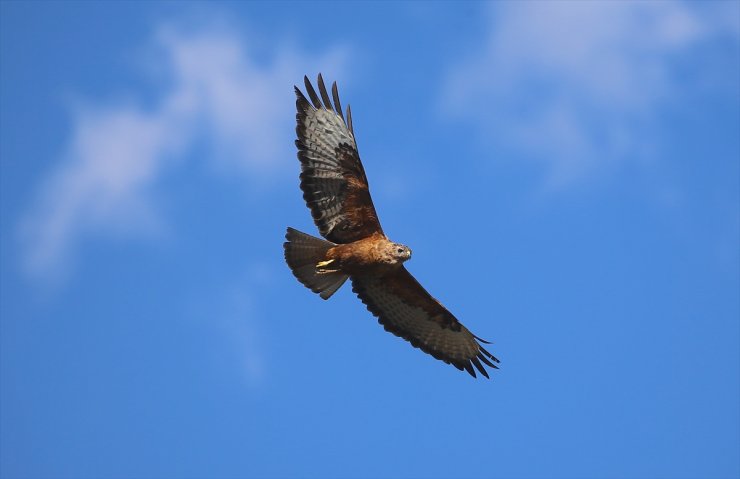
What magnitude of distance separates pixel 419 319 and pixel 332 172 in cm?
250

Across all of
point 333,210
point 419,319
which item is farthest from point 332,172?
point 419,319

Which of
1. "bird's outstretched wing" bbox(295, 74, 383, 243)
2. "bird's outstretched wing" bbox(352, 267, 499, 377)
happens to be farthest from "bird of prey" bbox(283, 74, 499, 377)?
"bird's outstretched wing" bbox(352, 267, 499, 377)

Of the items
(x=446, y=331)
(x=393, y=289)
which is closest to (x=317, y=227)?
(x=393, y=289)

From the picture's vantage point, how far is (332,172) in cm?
1335

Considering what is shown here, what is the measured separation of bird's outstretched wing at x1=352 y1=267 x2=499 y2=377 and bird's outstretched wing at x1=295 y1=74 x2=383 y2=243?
0.94 meters

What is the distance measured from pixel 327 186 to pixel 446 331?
8.95 ft

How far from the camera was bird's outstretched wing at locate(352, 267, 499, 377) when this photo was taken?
14.2m

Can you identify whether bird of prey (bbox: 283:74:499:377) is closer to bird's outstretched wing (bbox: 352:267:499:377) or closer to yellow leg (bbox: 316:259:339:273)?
yellow leg (bbox: 316:259:339:273)

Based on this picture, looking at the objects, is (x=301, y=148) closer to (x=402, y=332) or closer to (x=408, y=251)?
(x=408, y=251)

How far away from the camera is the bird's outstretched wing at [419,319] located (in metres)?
14.2

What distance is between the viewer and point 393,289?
46.9ft

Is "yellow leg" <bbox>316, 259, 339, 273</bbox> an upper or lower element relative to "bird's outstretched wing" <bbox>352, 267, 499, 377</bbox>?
lower

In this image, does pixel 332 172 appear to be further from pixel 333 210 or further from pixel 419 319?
pixel 419 319

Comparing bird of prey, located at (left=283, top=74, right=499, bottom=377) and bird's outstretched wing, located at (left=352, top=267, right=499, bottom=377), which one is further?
bird's outstretched wing, located at (left=352, top=267, right=499, bottom=377)
